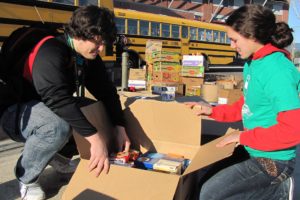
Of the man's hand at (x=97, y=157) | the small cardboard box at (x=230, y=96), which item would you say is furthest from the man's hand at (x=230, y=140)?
the small cardboard box at (x=230, y=96)

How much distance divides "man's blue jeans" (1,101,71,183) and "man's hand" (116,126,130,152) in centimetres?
31

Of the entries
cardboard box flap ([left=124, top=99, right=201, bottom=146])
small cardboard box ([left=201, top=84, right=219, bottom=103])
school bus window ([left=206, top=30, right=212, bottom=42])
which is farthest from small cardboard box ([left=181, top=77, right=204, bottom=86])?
school bus window ([left=206, top=30, right=212, bottom=42])

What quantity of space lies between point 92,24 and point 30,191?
1.12 metres

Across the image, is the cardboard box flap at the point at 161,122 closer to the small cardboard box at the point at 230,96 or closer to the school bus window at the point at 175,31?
the small cardboard box at the point at 230,96

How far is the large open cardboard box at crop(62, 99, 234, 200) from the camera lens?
1659 mm

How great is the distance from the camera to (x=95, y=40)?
6.86 feet

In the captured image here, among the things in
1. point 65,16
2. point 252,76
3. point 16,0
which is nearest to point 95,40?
point 252,76

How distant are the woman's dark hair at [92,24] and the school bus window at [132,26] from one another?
10500mm

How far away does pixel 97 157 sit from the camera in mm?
1828

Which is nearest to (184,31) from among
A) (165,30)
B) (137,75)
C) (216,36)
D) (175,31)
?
(175,31)

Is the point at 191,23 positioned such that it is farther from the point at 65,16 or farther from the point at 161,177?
the point at 161,177

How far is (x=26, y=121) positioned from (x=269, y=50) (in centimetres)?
143

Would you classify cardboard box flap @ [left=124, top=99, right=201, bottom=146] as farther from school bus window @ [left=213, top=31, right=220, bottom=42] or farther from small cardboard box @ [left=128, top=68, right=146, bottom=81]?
school bus window @ [left=213, top=31, right=220, bottom=42]

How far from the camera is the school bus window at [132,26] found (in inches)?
492
